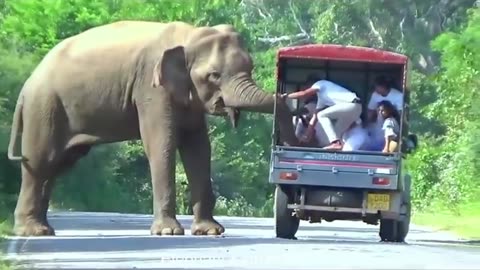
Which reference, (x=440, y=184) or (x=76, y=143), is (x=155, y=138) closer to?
(x=76, y=143)

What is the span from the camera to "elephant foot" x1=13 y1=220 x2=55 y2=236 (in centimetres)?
2708

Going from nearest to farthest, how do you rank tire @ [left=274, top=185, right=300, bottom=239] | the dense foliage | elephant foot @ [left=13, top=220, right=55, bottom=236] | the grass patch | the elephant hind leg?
tire @ [left=274, top=185, right=300, bottom=239]
elephant foot @ [left=13, top=220, right=55, bottom=236]
the elephant hind leg
the grass patch
the dense foliage

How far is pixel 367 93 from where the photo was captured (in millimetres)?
26422

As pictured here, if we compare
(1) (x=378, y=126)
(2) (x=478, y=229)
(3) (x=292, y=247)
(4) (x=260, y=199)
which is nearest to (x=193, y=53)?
(1) (x=378, y=126)

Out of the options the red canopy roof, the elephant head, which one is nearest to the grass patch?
the elephant head

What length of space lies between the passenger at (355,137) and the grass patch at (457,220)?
6577 millimetres

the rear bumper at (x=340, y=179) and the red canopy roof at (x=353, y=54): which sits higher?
the red canopy roof at (x=353, y=54)

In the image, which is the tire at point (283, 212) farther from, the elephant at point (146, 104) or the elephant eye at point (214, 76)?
the elephant eye at point (214, 76)

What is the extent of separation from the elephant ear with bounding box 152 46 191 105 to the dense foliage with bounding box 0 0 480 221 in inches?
375

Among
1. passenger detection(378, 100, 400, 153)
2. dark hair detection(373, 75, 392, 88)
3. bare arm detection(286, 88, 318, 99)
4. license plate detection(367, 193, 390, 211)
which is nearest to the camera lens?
license plate detection(367, 193, 390, 211)

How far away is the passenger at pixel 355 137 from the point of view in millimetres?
25125

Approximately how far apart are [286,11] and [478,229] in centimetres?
4590

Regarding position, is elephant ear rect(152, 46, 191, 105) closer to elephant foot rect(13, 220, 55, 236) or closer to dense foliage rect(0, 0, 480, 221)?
elephant foot rect(13, 220, 55, 236)

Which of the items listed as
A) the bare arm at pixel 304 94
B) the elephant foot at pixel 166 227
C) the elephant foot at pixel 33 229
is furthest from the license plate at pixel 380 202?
the elephant foot at pixel 33 229
